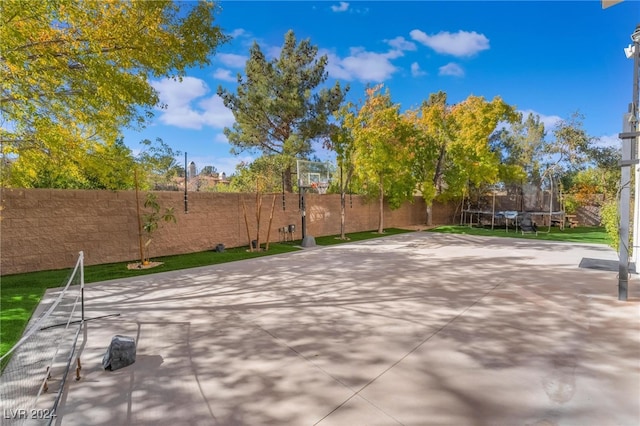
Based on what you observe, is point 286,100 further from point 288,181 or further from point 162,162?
point 162,162

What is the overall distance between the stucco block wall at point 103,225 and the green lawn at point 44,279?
0.30 metres

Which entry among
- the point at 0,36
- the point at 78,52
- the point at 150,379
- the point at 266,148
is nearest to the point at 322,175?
the point at 266,148

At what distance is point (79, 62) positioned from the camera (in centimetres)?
Result: 427

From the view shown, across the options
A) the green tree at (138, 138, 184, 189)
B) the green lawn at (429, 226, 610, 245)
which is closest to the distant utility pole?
the green lawn at (429, 226, 610, 245)

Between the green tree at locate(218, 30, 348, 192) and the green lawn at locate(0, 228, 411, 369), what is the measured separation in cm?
819

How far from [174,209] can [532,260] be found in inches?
355

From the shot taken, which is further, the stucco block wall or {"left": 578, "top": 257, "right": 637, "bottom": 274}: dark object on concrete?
{"left": 578, "top": 257, "right": 637, "bottom": 274}: dark object on concrete

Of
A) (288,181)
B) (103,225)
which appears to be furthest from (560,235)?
(103,225)

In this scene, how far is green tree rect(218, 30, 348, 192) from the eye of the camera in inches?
612

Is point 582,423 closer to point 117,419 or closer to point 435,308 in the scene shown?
point 435,308

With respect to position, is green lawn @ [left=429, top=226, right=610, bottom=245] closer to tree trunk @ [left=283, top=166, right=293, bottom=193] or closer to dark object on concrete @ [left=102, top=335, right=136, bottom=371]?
tree trunk @ [left=283, top=166, right=293, bottom=193]

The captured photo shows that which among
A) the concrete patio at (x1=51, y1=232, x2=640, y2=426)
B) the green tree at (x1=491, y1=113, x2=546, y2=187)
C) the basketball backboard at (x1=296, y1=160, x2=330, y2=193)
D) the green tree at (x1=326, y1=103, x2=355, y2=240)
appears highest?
the green tree at (x1=491, y1=113, x2=546, y2=187)

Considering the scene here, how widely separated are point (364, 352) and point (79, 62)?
203 inches

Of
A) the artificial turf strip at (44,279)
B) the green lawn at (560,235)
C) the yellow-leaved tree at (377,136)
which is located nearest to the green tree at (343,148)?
the yellow-leaved tree at (377,136)
